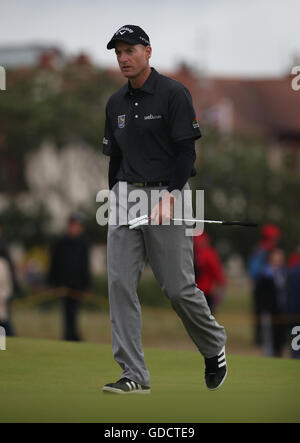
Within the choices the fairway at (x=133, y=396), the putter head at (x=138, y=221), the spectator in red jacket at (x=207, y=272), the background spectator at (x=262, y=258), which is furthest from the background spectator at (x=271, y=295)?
the putter head at (x=138, y=221)

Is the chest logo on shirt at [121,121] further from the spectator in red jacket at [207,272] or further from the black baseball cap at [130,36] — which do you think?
the spectator in red jacket at [207,272]

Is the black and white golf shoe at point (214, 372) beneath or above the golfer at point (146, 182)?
beneath

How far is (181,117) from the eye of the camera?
678cm

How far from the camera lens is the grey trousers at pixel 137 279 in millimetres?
6863

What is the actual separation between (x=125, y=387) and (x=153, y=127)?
1672mm

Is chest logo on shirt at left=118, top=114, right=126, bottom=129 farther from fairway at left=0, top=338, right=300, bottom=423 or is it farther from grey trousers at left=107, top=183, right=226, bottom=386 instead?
fairway at left=0, top=338, right=300, bottom=423

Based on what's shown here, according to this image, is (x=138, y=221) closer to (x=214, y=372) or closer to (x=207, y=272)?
(x=214, y=372)

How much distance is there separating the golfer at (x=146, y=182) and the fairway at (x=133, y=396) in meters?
0.40

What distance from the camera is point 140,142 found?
688 cm

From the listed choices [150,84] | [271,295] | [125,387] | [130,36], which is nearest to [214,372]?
[125,387]

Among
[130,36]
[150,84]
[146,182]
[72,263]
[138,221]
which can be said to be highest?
[72,263]

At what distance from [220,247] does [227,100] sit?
28.7 meters
